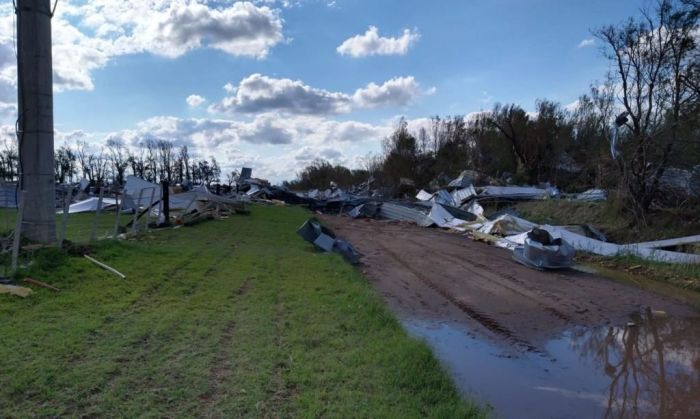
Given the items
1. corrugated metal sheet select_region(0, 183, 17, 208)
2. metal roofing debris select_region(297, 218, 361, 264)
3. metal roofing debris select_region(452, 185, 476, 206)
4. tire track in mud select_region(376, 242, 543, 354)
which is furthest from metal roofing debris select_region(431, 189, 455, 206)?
corrugated metal sheet select_region(0, 183, 17, 208)

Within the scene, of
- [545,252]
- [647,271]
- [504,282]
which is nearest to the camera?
[504,282]

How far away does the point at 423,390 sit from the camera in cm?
393

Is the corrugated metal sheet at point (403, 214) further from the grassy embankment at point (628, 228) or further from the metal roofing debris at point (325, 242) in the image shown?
the metal roofing debris at point (325, 242)

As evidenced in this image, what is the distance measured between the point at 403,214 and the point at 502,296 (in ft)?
60.8

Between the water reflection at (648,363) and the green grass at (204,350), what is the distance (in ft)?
6.01

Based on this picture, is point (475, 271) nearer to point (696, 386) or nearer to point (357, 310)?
point (357, 310)

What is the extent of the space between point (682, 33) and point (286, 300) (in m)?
15.4

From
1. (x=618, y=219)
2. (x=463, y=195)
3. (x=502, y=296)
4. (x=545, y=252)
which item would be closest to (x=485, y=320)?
(x=502, y=296)

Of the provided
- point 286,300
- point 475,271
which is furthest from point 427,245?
point 286,300

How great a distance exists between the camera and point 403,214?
26906mm

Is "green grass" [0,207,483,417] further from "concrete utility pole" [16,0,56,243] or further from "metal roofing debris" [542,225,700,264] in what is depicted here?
"metal roofing debris" [542,225,700,264]

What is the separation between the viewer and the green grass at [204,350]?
11.4ft

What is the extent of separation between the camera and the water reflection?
4.27m

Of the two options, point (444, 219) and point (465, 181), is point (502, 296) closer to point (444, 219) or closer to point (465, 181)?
point (444, 219)
